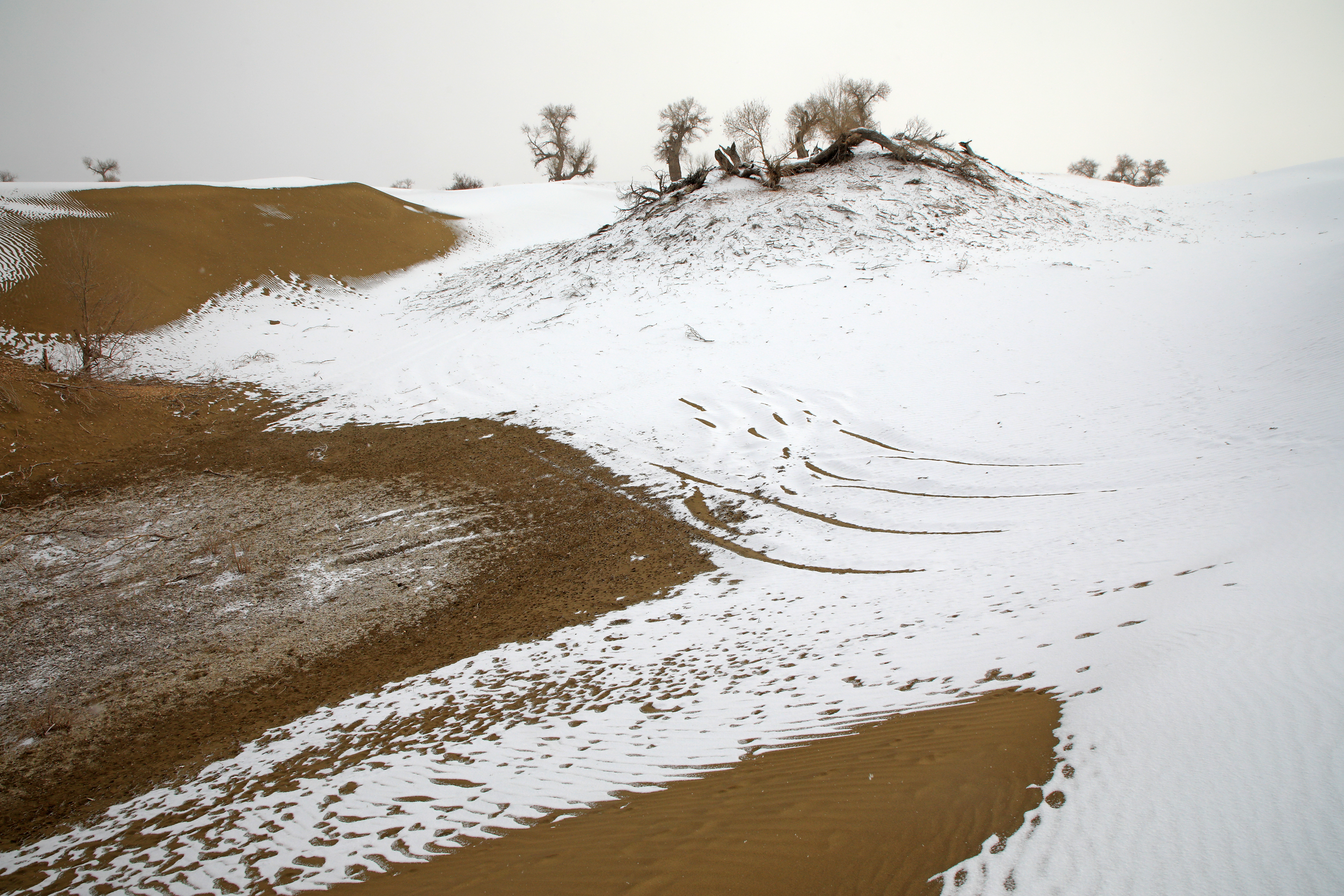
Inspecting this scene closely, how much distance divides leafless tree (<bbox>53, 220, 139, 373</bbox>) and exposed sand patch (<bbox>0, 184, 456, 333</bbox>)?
36cm

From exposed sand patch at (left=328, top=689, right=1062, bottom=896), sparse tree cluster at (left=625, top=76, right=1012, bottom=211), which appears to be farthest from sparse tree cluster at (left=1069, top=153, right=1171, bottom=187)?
exposed sand patch at (left=328, top=689, right=1062, bottom=896)

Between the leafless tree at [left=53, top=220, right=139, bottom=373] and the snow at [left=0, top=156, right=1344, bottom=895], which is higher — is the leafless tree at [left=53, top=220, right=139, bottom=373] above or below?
above

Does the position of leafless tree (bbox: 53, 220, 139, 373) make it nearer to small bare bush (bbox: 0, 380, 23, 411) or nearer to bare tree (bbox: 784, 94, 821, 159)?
small bare bush (bbox: 0, 380, 23, 411)

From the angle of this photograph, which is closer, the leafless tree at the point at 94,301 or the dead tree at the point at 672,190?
the leafless tree at the point at 94,301

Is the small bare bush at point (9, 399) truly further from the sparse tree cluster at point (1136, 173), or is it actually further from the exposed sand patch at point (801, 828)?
the sparse tree cluster at point (1136, 173)

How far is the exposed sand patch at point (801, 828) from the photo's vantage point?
236cm

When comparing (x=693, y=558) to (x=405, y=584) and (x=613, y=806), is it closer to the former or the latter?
(x=405, y=584)

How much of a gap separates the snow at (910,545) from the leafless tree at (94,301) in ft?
2.39

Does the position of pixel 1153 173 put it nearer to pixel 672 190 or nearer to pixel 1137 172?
pixel 1137 172

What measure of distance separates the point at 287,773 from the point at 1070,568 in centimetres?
564

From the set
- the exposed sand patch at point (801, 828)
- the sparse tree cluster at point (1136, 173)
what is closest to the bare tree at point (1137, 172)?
the sparse tree cluster at point (1136, 173)

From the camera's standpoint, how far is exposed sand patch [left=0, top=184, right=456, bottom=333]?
15281 millimetres

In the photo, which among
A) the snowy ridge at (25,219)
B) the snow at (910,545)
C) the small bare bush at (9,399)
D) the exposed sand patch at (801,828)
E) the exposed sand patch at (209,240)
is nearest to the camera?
the exposed sand patch at (801,828)

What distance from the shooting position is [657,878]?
2414 mm
